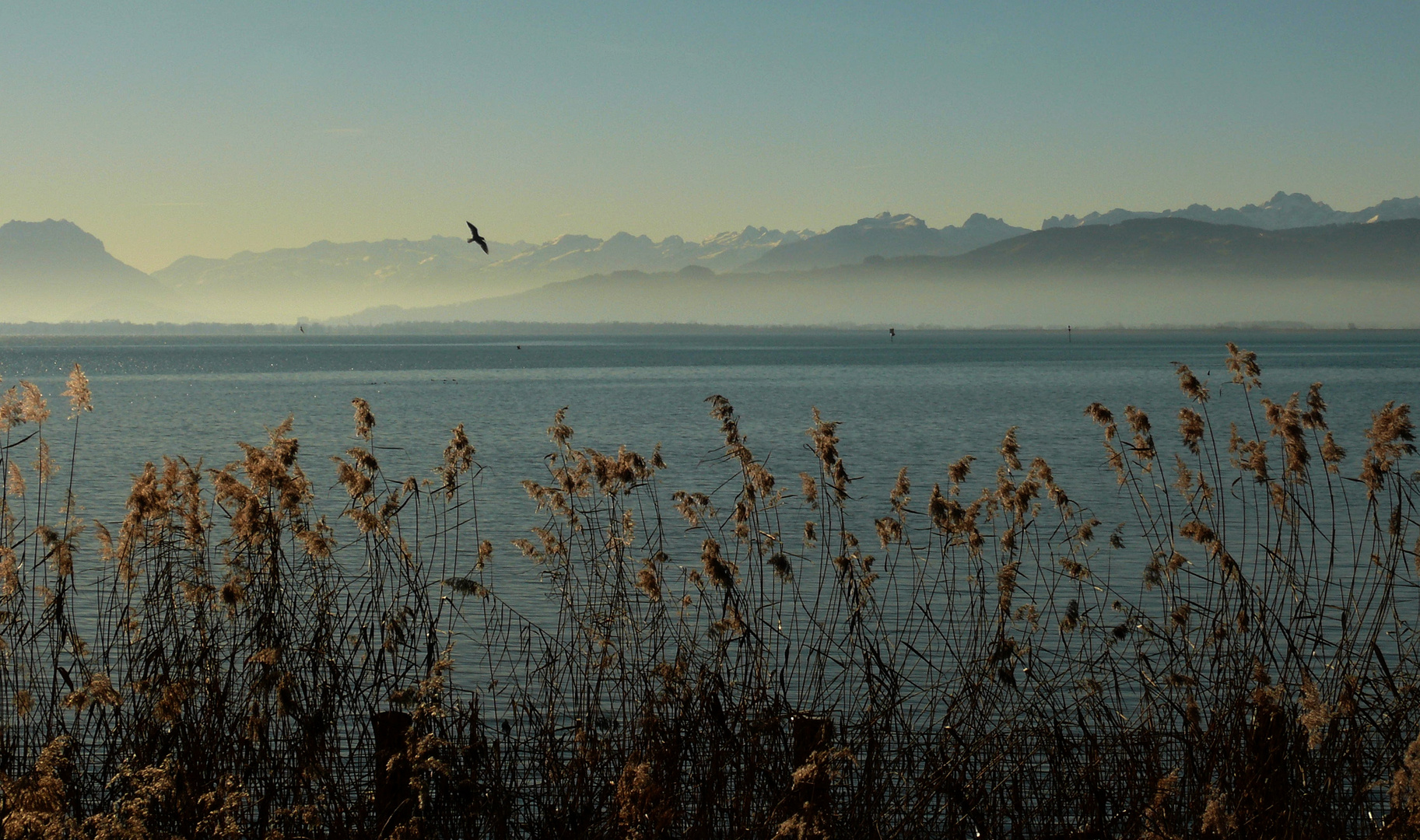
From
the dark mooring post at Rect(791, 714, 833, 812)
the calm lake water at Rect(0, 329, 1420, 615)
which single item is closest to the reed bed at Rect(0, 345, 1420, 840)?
the dark mooring post at Rect(791, 714, 833, 812)

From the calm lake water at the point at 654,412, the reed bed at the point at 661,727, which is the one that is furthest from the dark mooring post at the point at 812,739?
the calm lake water at the point at 654,412

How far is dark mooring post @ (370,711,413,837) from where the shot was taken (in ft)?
18.4

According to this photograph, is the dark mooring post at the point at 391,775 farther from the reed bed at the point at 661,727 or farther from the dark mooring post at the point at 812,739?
the dark mooring post at the point at 812,739

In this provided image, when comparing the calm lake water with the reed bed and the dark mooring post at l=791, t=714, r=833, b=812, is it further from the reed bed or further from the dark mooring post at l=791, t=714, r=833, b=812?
the dark mooring post at l=791, t=714, r=833, b=812

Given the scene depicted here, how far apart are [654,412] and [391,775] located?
58305mm

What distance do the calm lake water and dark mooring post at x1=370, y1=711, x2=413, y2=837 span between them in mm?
9002

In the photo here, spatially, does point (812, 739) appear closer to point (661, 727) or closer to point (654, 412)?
point (661, 727)

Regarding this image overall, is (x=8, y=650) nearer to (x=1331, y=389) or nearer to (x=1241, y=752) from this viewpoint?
(x=1241, y=752)

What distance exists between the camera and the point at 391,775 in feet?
19.5

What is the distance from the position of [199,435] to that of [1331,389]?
2852 inches

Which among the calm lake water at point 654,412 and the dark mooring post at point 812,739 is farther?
the calm lake water at point 654,412

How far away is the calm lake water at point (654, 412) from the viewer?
3169cm

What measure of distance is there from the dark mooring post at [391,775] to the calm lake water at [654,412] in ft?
29.5

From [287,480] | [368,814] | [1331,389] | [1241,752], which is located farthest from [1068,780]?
[1331,389]
